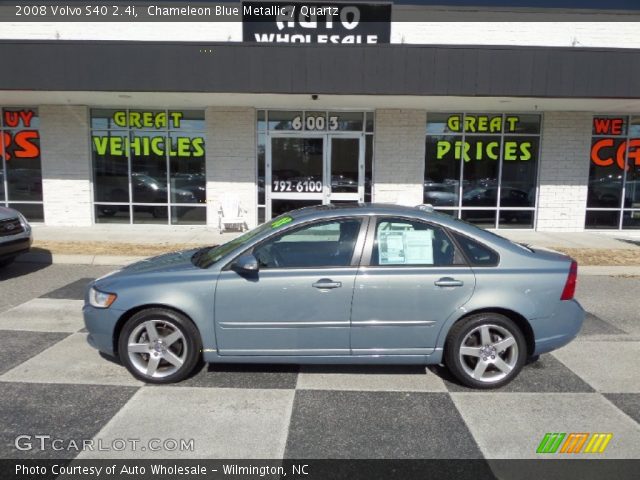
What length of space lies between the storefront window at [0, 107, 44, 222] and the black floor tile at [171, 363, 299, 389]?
1127cm

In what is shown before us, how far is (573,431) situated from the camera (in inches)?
136

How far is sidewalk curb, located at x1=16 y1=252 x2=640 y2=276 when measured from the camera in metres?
8.83

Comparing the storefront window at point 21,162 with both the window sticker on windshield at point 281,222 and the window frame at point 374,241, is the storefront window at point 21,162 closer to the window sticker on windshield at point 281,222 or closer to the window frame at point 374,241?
the window sticker on windshield at point 281,222

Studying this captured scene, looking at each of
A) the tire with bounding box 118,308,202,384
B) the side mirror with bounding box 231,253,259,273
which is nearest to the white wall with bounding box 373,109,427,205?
the side mirror with bounding box 231,253,259,273

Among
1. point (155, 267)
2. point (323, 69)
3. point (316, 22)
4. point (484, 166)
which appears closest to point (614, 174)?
point (484, 166)

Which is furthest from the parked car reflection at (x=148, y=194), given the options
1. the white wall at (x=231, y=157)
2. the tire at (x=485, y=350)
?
the tire at (x=485, y=350)

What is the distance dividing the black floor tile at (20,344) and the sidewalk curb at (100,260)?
3.62 meters

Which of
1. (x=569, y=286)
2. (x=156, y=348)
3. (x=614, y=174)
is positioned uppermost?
(x=614, y=174)

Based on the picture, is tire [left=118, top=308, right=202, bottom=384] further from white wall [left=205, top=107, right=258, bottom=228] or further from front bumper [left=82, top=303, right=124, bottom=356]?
white wall [left=205, top=107, right=258, bottom=228]

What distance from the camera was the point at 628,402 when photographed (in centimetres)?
390

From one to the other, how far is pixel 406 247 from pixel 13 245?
A: 22.2 feet

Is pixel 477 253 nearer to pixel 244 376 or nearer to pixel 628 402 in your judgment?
pixel 628 402

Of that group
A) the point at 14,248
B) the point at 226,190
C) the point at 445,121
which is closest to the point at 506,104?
the point at 445,121

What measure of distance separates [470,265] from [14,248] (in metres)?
7.25
